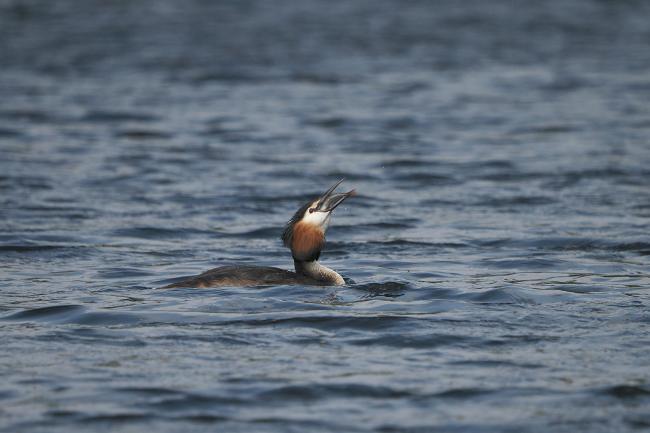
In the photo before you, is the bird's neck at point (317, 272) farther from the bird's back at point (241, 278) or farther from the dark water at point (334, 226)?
the dark water at point (334, 226)

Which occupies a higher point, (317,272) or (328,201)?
(328,201)

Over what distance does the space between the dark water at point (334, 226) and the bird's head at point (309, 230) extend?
0.50m

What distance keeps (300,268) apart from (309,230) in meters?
0.38

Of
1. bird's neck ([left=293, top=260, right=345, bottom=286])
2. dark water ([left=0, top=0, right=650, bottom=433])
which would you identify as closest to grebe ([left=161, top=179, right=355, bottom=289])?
bird's neck ([left=293, top=260, right=345, bottom=286])

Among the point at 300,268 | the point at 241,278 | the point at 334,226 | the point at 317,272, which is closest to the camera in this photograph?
the point at 241,278

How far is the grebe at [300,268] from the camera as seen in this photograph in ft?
38.4

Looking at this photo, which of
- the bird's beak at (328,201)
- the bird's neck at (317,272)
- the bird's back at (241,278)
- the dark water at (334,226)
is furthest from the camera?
the bird's beak at (328,201)

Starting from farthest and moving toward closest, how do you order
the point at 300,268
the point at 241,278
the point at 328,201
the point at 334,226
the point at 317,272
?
1. the point at 334,226
2. the point at 328,201
3. the point at 300,268
4. the point at 317,272
5. the point at 241,278

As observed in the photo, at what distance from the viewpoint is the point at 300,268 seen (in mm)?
12148

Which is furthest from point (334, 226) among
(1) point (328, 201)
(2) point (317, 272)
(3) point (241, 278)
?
(3) point (241, 278)

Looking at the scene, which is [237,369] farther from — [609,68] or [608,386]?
[609,68]

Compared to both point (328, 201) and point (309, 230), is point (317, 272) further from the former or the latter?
point (328, 201)

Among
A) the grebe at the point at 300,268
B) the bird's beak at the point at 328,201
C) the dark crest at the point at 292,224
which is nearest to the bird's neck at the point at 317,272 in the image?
the grebe at the point at 300,268

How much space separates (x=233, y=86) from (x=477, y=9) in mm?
15099
